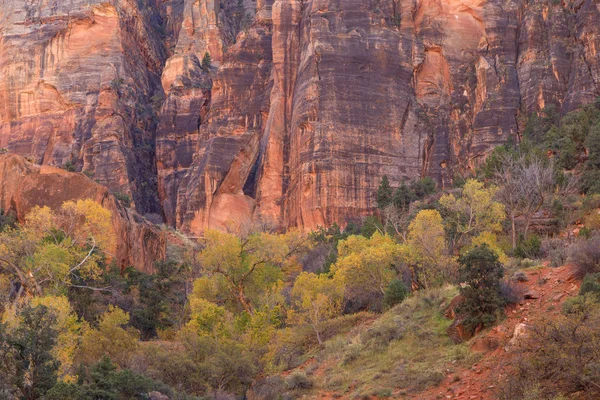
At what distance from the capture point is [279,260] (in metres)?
38.6

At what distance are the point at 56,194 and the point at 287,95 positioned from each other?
116ft

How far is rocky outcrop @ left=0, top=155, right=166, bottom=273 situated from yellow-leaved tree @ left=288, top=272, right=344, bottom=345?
13.9m

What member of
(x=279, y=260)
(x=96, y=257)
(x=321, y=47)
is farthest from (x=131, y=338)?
(x=321, y=47)

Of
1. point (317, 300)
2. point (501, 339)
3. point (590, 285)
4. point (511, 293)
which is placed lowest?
point (317, 300)

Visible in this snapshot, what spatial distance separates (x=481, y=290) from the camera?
23797mm

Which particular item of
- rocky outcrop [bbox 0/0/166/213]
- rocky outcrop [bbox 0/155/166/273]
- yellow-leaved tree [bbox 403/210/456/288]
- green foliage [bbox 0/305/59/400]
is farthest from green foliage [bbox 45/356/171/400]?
rocky outcrop [bbox 0/0/166/213]

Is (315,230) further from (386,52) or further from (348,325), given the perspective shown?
(348,325)

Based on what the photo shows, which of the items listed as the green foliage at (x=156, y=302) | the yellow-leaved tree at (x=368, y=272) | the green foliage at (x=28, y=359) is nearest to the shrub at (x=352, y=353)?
the yellow-leaved tree at (x=368, y=272)

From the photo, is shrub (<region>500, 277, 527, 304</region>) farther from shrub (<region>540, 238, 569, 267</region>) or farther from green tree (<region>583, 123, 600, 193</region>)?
green tree (<region>583, 123, 600, 193</region>)

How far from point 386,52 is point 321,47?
20.8ft

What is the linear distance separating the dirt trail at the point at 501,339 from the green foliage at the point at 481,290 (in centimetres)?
51

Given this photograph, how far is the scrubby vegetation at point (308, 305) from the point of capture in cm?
2058

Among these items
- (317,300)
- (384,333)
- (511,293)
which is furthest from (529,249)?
(511,293)

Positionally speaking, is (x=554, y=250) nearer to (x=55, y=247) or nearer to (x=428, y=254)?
(x=428, y=254)
